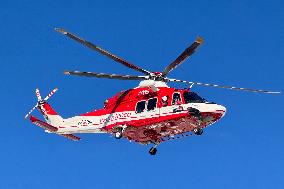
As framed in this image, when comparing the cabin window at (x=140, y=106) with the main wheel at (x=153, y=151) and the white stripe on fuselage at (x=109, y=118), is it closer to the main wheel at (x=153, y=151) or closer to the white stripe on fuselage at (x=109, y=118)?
the white stripe on fuselage at (x=109, y=118)

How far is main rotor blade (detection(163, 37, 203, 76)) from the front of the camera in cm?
4958

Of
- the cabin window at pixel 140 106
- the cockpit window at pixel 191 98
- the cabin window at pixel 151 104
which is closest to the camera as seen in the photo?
the cockpit window at pixel 191 98

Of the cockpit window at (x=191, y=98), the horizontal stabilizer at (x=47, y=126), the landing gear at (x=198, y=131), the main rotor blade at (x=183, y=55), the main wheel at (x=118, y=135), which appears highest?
the main rotor blade at (x=183, y=55)

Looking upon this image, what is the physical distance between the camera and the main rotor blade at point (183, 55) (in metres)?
49.6

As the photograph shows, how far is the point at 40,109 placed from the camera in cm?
6862

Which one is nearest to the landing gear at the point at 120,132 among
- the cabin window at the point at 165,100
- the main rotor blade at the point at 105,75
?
the cabin window at the point at 165,100

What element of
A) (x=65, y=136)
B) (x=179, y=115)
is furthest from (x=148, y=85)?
(x=65, y=136)

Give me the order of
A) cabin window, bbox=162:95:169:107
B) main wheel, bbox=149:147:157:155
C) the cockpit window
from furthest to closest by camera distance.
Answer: main wheel, bbox=149:147:157:155 → cabin window, bbox=162:95:169:107 → the cockpit window

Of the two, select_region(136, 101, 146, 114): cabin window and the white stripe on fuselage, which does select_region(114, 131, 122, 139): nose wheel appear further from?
select_region(136, 101, 146, 114): cabin window

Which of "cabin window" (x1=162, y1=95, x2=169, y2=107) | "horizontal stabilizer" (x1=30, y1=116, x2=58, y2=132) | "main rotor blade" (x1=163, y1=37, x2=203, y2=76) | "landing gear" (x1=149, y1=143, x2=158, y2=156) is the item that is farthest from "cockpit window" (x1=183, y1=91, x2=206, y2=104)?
"horizontal stabilizer" (x1=30, y1=116, x2=58, y2=132)

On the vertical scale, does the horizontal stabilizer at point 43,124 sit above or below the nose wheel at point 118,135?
above

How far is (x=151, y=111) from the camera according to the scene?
55500 millimetres

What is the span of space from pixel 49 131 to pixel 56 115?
2631 millimetres

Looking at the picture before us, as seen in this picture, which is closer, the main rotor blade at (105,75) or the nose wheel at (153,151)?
the main rotor blade at (105,75)
